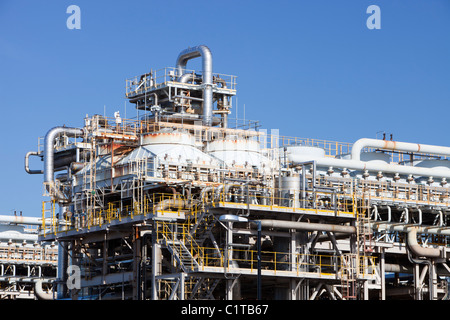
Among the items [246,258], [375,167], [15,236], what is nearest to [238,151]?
[375,167]

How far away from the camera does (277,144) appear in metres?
73.8

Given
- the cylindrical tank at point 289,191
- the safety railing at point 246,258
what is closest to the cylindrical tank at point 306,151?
the cylindrical tank at point 289,191

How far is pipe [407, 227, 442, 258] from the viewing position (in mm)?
67188

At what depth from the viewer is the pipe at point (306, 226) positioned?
57.8m

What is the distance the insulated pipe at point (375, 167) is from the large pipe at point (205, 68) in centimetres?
687

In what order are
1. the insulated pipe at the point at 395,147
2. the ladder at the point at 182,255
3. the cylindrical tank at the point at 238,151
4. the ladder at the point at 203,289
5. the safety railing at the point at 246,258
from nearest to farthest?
1. the ladder at the point at 182,255
2. the ladder at the point at 203,289
3. the safety railing at the point at 246,258
4. the cylindrical tank at the point at 238,151
5. the insulated pipe at the point at 395,147

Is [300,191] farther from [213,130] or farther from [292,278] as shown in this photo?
[213,130]

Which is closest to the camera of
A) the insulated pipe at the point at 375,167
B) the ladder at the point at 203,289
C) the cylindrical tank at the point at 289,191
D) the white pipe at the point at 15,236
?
the ladder at the point at 203,289

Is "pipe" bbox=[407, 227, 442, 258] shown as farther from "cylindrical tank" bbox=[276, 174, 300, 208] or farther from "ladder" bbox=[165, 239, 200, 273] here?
"ladder" bbox=[165, 239, 200, 273]

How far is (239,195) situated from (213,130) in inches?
549

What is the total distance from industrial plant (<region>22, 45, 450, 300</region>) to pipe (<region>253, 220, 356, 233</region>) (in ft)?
0.21

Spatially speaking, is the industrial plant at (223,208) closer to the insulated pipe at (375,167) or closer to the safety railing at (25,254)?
the insulated pipe at (375,167)

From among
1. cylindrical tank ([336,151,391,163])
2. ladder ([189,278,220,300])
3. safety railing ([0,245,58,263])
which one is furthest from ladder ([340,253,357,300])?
safety railing ([0,245,58,263])
